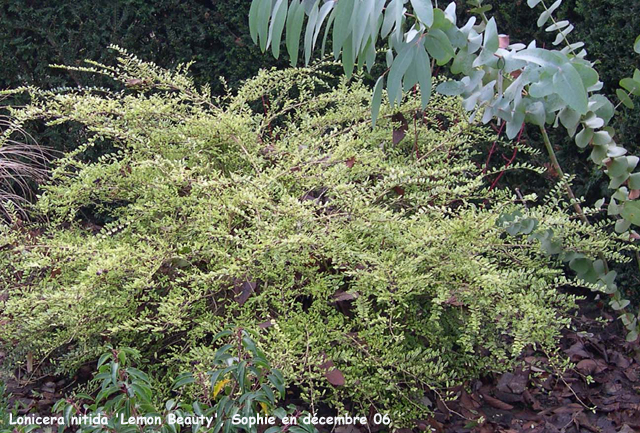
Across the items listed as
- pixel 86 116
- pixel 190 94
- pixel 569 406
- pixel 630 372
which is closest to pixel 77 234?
pixel 86 116

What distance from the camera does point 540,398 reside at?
102 inches

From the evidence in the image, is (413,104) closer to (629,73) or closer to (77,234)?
(629,73)

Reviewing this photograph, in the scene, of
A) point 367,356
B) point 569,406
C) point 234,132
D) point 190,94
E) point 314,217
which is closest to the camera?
point 367,356

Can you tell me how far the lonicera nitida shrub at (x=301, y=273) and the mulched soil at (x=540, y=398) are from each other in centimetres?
12

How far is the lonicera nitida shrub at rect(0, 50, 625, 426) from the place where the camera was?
2.13 metres

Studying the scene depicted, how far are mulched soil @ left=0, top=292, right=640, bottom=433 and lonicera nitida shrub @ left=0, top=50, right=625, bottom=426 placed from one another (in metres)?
0.12

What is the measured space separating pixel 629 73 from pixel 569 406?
165cm

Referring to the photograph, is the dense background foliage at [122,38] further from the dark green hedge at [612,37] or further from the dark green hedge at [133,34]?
the dark green hedge at [612,37]

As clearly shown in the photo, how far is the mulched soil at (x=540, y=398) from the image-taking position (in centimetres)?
238

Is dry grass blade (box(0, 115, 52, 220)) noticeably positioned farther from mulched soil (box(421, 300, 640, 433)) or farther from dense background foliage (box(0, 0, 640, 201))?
mulched soil (box(421, 300, 640, 433))

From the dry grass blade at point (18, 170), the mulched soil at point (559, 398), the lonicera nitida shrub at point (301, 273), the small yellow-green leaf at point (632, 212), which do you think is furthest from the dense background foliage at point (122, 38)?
the small yellow-green leaf at point (632, 212)

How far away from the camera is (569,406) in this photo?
99.3 inches

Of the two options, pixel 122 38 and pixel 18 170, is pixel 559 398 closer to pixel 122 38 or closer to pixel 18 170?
pixel 18 170

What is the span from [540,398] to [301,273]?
3.70ft
